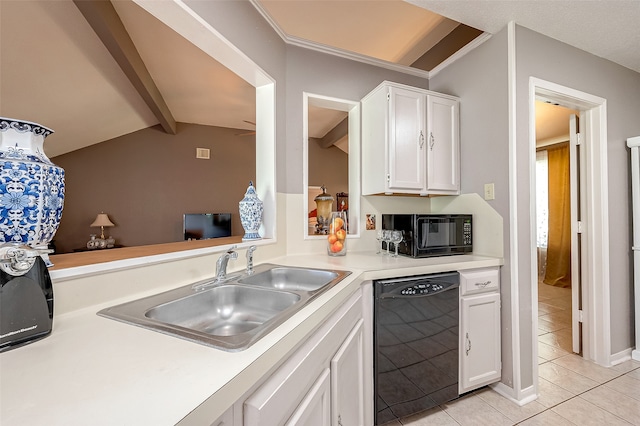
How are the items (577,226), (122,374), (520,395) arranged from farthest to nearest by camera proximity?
(577,226) → (520,395) → (122,374)

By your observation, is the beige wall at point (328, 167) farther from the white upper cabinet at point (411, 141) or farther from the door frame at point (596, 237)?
the door frame at point (596, 237)

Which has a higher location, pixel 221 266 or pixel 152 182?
pixel 152 182

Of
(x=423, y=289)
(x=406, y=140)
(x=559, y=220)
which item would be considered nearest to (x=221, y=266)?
(x=423, y=289)

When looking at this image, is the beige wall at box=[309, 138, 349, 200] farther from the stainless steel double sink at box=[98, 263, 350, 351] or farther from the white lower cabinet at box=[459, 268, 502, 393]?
the stainless steel double sink at box=[98, 263, 350, 351]

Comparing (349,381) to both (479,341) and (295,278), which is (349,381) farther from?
(479,341)

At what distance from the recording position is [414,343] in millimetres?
1461

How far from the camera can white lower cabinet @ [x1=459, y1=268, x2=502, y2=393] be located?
1.60m

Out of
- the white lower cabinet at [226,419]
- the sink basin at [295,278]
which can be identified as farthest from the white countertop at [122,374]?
the sink basin at [295,278]

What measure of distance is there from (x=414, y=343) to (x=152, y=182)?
4.67 meters

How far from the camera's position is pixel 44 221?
27.9 inches

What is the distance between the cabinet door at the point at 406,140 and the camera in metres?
1.87

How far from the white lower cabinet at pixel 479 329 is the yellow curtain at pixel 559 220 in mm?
3755

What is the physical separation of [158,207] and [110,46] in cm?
283

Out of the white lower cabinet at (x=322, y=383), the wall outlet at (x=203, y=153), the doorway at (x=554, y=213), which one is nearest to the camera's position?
the white lower cabinet at (x=322, y=383)
